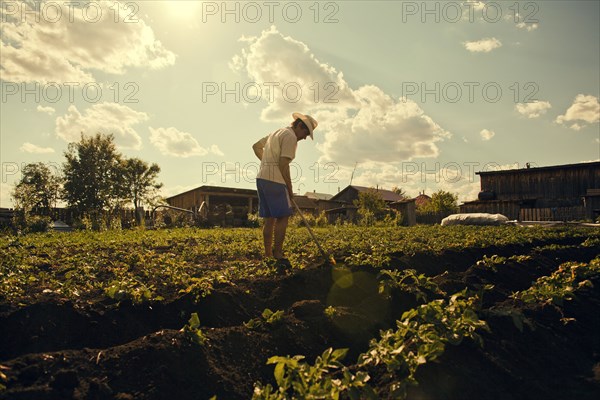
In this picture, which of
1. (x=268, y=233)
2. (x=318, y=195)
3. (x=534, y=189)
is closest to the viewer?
(x=268, y=233)

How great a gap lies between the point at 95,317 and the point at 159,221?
611 inches

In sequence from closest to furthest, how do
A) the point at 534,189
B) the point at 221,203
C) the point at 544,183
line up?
the point at 544,183
the point at 534,189
the point at 221,203

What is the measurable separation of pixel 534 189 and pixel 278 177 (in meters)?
31.6

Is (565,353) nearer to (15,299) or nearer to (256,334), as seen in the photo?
(256,334)

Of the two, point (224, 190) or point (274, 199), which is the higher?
point (224, 190)

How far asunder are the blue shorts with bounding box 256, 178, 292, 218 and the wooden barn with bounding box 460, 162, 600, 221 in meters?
26.7

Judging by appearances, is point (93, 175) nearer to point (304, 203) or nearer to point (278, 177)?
point (304, 203)

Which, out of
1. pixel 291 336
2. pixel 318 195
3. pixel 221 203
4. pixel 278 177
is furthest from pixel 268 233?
pixel 318 195

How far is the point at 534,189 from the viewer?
31531 millimetres

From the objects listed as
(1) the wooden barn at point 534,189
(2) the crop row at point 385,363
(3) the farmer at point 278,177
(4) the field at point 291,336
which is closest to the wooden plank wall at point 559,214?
(1) the wooden barn at point 534,189

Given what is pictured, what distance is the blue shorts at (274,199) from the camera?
542cm

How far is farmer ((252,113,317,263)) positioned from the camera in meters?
5.41

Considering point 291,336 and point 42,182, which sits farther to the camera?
point 42,182

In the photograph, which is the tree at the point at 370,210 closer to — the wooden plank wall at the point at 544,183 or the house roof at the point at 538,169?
the house roof at the point at 538,169
